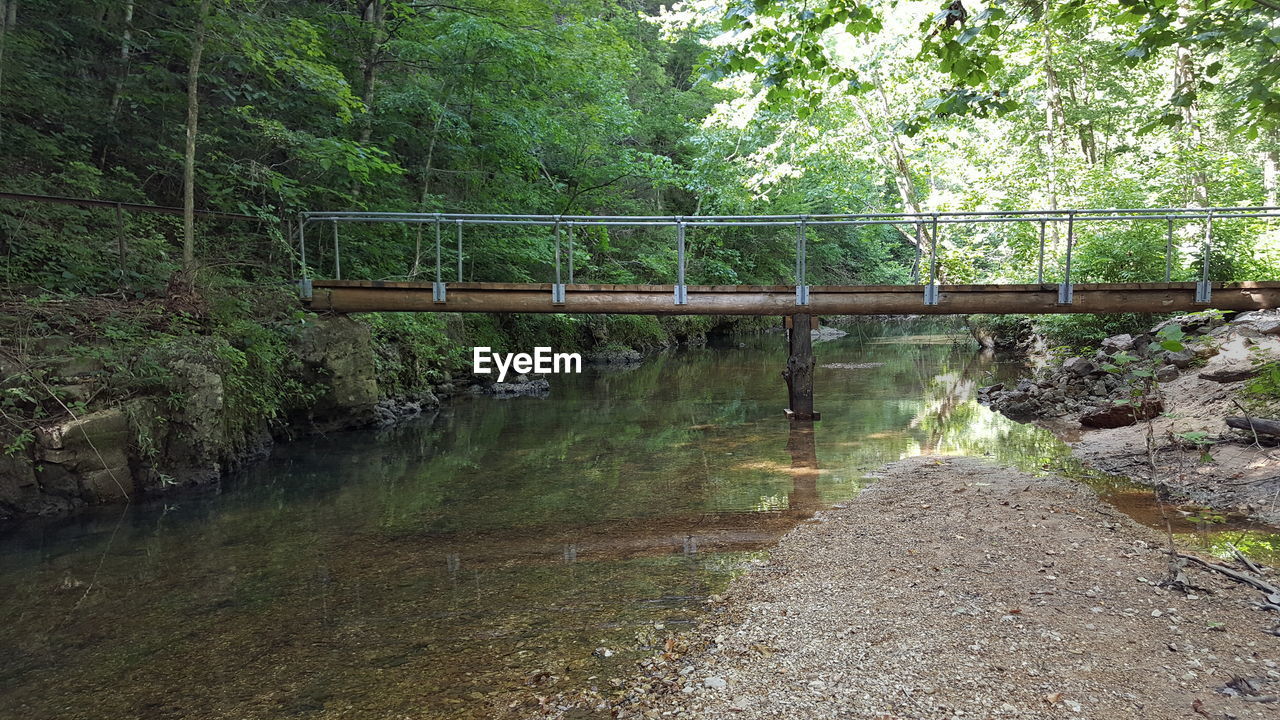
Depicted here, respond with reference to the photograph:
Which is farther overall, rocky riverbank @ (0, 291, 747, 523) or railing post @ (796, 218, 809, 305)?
railing post @ (796, 218, 809, 305)

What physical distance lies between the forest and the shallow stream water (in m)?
1.97

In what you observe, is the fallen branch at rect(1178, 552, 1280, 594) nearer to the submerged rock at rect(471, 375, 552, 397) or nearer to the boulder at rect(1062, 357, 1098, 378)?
the boulder at rect(1062, 357, 1098, 378)

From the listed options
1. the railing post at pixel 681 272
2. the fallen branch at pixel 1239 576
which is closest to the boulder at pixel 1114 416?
the fallen branch at pixel 1239 576

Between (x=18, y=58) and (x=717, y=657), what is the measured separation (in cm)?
1209

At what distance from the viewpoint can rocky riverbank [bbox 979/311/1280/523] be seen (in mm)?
5812

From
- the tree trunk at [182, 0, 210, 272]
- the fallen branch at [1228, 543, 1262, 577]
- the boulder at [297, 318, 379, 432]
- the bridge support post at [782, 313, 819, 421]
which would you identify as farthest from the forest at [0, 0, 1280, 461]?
the bridge support post at [782, 313, 819, 421]

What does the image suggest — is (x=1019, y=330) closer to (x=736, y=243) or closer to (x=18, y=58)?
(x=736, y=243)

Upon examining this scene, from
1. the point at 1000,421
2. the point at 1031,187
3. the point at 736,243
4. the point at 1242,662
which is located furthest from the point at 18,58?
the point at 736,243

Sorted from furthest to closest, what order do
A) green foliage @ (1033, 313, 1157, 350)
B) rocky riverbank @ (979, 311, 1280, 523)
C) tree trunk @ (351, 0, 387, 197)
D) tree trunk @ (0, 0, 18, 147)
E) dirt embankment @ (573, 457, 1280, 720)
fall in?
1. green foliage @ (1033, 313, 1157, 350)
2. tree trunk @ (351, 0, 387, 197)
3. tree trunk @ (0, 0, 18, 147)
4. rocky riverbank @ (979, 311, 1280, 523)
5. dirt embankment @ (573, 457, 1280, 720)

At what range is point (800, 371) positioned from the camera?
426 inches

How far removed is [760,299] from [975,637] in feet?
22.8

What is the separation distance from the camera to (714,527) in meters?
6.09

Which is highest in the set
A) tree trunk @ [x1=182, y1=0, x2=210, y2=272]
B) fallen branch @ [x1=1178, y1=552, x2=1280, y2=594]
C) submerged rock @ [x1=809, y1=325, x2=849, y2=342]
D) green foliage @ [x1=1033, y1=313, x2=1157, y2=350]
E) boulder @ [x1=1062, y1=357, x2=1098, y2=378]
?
tree trunk @ [x1=182, y1=0, x2=210, y2=272]

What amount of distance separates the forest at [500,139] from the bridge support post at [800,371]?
354 centimetres
